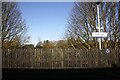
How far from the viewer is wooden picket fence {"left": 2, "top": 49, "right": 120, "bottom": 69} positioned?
63.8 ft

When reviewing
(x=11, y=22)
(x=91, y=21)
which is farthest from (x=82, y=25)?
(x=11, y=22)

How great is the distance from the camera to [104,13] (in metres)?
26.4

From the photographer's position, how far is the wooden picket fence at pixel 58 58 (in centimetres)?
1945

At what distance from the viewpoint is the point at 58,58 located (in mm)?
19719
